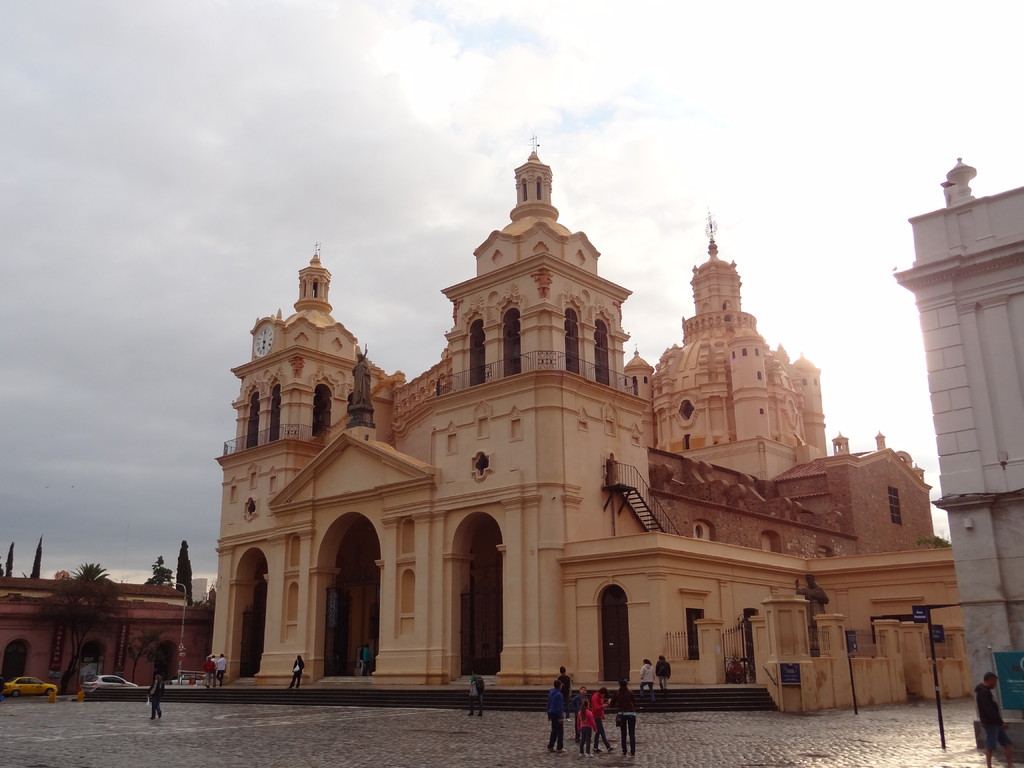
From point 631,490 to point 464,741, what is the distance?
16.6 metres

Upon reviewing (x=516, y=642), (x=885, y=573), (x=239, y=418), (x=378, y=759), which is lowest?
(x=378, y=759)

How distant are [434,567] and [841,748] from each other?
794 inches

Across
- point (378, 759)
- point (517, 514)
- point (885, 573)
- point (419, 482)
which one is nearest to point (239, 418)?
point (419, 482)

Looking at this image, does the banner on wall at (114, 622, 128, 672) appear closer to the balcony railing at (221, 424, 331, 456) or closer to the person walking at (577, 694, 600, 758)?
the balcony railing at (221, 424, 331, 456)

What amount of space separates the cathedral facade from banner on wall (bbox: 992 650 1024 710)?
572 inches

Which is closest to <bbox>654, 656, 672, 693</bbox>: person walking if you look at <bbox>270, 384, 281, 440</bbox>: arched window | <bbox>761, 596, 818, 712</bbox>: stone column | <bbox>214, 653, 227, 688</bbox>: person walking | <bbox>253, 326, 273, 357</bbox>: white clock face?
<bbox>761, 596, 818, 712</bbox>: stone column

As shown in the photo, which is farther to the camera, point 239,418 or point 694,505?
point 239,418

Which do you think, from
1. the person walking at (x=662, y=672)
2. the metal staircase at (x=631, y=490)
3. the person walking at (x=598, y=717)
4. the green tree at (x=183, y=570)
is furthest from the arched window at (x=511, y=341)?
the green tree at (x=183, y=570)

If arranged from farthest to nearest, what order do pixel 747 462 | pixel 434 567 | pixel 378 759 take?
pixel 747 462 < pixel 434 567 < pixel 378 759

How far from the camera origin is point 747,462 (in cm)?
6284

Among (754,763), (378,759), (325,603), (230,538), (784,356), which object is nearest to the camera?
(754,763)

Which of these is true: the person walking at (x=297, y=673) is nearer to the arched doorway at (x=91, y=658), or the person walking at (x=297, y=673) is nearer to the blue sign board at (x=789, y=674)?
the blue sign board at (x=789, y=674)

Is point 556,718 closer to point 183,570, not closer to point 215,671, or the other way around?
point 215,671

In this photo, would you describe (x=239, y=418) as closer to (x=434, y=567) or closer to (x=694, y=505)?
(x=434, y=567)
